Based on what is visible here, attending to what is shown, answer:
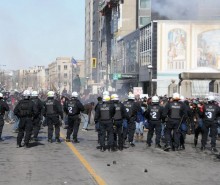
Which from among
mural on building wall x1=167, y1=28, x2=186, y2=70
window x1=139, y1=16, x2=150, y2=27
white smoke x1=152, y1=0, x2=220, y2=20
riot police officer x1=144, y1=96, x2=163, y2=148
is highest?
window x1=139, y1=16, x2=150, y2=27

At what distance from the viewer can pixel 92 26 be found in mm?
127188

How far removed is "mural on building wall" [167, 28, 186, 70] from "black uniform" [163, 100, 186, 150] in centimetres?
4480

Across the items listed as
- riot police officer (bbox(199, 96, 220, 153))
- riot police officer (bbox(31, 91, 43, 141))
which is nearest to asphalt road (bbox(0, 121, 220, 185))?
riot police officer (bbox(199, 96, 220, 153))

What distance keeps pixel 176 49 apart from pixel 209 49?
12.6 ft

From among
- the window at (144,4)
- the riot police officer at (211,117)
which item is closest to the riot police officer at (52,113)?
the riot police officer at (211,117)

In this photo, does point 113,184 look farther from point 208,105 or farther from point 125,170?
point 208,105

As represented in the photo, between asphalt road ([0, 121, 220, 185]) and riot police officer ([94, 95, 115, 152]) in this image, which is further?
riot police officer ([94, 95, 115, 152])

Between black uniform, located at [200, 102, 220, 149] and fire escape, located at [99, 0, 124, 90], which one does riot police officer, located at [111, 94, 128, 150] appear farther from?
fire escape, located at [99, 0, 124, 90]

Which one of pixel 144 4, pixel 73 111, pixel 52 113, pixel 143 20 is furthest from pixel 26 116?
pixel 144 4

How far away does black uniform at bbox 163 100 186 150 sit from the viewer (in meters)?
16.4

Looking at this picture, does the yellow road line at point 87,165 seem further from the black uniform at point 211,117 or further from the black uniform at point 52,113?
the black uniform at point 211,117

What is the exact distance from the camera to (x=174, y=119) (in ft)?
53.9

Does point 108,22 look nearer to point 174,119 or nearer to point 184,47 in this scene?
point 184,47

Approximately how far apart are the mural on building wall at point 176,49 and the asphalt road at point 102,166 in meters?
44.3
